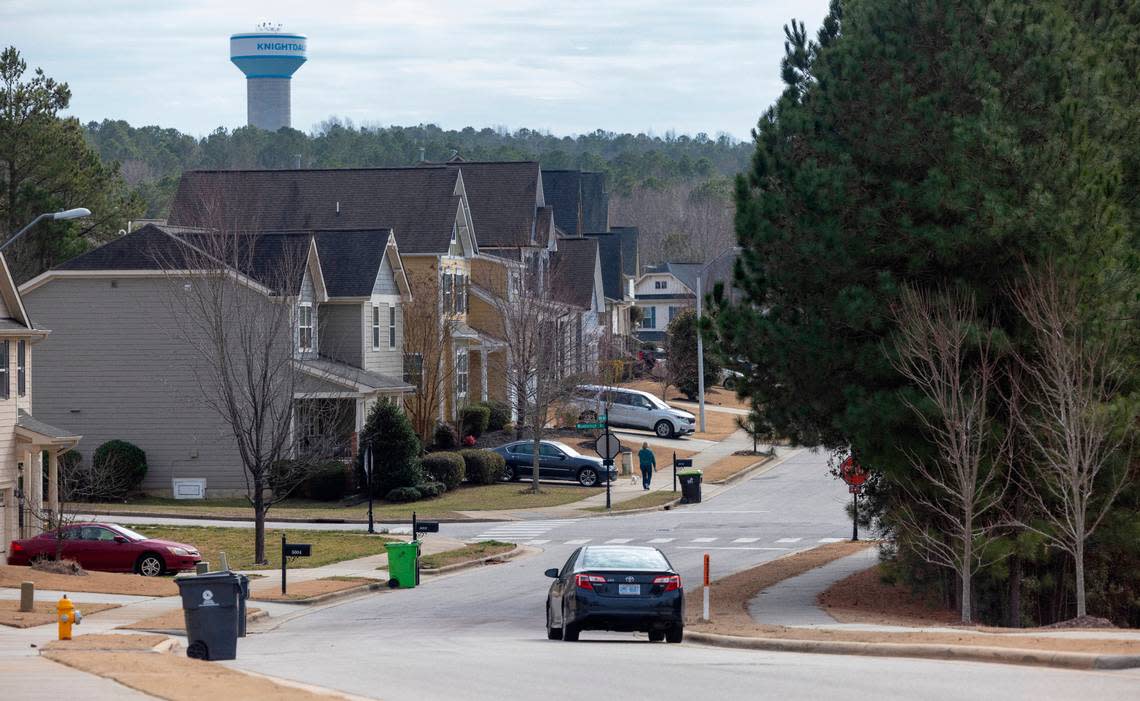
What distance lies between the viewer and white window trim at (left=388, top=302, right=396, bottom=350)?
52.5 meters

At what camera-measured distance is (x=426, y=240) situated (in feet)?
186

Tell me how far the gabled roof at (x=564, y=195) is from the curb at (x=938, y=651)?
219 feet

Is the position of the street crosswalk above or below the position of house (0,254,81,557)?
below

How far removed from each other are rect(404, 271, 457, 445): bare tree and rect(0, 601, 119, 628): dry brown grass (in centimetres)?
2802

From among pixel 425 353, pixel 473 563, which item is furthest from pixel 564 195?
pixel 473 563

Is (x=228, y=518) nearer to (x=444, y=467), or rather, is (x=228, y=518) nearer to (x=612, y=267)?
(x=444, y=467)

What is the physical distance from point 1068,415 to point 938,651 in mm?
7066

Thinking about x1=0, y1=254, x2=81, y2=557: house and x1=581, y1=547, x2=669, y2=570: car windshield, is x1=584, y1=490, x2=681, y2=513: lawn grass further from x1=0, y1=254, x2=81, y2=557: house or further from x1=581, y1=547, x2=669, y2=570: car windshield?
x1=581, y1=547, x2=669, y2=570: car windshield

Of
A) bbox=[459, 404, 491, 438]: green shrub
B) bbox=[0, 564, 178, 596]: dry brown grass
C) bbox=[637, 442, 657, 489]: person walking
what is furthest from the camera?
bbox=[459, 404, 491, 438]: green shrub

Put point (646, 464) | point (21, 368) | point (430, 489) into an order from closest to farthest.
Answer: point (21, 368) < point (430, 489) < point (646, 464)

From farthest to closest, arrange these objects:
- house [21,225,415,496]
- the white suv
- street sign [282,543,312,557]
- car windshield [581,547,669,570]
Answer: the white suv < house [21,225,415,496] < street sign [282,543,312,557] < car windshield [581,547,669,570]

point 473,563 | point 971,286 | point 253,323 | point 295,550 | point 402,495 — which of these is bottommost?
point 473,563

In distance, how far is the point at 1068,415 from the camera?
2205 cm

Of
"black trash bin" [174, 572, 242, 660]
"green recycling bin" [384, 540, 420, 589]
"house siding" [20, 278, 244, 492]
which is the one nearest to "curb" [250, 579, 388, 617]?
"green recycling bin" [384, 540, 420, 589]
